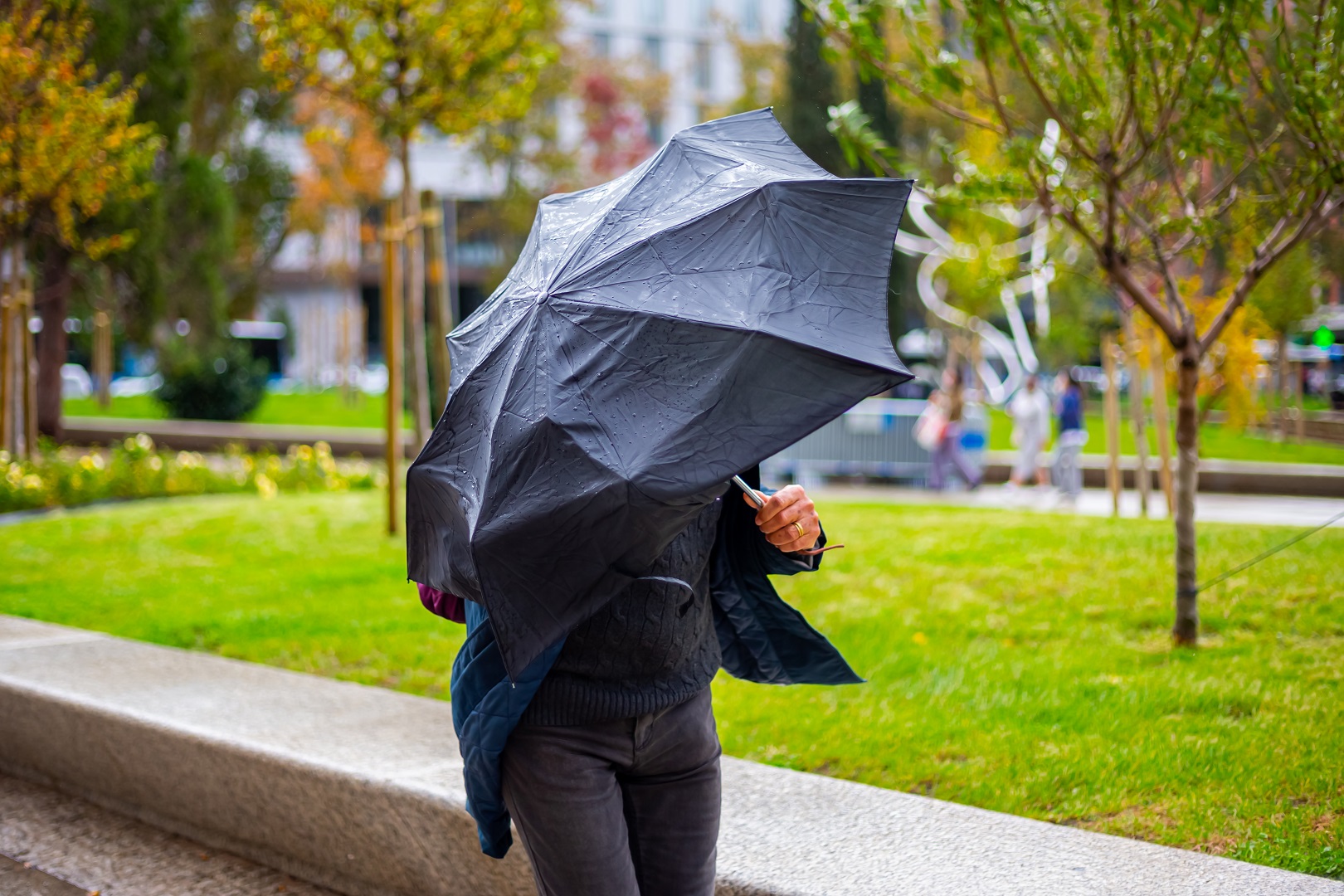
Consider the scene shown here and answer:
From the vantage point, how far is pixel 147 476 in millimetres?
13000

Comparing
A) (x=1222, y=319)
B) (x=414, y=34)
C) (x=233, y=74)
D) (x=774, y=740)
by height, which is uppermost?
(x=233, y=74)

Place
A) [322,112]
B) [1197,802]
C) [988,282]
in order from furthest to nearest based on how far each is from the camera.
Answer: [322,112]
[988,282]
[1197,802]

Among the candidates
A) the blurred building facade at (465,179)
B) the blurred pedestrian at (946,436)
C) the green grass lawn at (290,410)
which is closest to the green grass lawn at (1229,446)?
the blurred pedestrian at (946,436)

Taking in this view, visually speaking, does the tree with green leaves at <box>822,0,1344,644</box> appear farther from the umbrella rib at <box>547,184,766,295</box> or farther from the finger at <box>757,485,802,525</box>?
the finger at <box>757,485,802,525</box>

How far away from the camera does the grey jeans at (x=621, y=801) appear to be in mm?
2340

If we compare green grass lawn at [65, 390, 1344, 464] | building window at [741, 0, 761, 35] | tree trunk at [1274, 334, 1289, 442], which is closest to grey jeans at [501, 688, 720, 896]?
green grass lawn at [65, 390, 1344, 464]

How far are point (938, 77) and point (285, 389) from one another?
42636 mm

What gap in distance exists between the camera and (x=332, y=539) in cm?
910

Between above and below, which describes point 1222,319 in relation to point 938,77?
below

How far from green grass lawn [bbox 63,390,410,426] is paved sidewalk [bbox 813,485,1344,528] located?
13.7 metres

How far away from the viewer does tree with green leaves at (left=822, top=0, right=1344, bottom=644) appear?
445 cm

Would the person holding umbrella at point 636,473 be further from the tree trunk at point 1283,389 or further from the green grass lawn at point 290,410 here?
the green grass lawn at point 290,410

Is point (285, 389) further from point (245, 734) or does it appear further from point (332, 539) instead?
point (245, 734)

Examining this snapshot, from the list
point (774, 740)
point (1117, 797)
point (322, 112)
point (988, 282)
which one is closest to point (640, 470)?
point (1117, 797)
